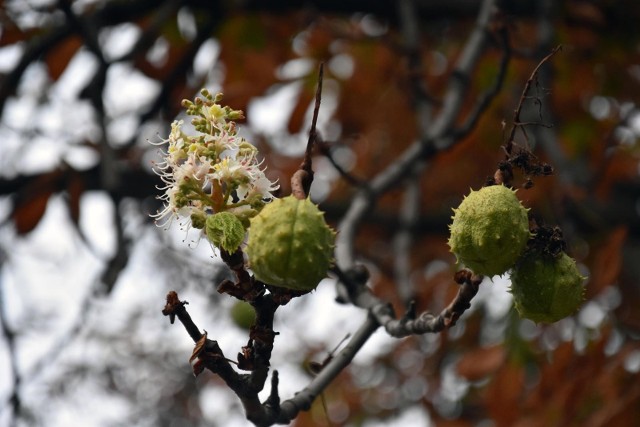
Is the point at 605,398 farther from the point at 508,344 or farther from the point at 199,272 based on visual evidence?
the point at 199,272

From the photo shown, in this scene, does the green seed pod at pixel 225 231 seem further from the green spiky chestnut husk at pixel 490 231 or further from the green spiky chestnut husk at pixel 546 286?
the green spiky chestnut husk at pixel 546 286

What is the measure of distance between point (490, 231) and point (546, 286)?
0.65 ft

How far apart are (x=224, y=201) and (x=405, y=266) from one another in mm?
2231

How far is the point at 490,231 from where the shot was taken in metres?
1.54

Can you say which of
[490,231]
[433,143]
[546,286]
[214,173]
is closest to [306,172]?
[214,173]

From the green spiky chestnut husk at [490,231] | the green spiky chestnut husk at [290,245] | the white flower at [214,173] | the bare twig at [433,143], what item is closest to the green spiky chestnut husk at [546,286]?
the green spiky chestnut husk at [490,231]

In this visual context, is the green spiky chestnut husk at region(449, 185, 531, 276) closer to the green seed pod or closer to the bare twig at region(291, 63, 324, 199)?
the bare twig at region(291, 63, 324, 199)

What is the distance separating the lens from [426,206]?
5.72 metres

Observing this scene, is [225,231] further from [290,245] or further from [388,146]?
[388,146]

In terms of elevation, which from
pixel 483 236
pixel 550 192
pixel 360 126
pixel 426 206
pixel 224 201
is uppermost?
pixel 224 201

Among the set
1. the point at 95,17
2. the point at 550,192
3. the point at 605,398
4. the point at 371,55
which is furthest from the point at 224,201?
the point at 371,55

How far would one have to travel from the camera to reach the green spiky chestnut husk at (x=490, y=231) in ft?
5.06

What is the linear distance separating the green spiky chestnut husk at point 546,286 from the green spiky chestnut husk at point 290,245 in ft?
1.39

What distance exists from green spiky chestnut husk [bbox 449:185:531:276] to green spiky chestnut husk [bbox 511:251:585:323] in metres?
0.06
